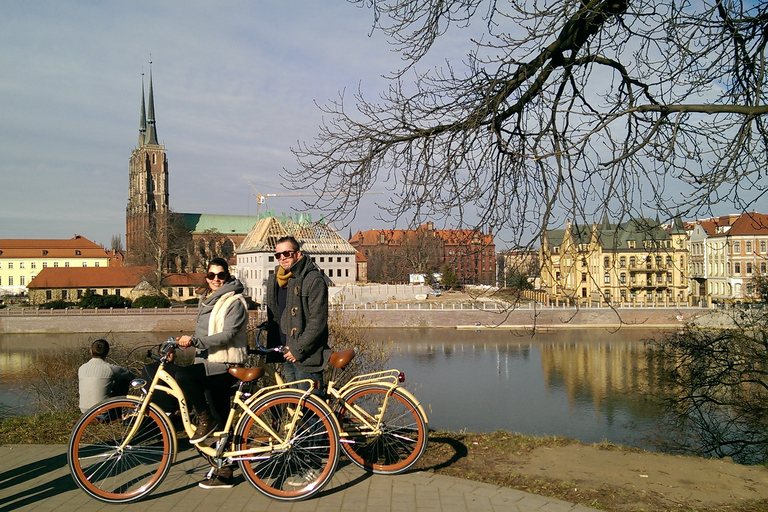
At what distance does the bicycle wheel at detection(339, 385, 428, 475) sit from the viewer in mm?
4242

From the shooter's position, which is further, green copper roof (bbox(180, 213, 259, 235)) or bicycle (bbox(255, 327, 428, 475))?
green copper roof (bbox(180, 213, 259, 235))

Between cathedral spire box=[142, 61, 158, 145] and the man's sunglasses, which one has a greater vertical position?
cathedral spire box=[142, 61, 158, 145]

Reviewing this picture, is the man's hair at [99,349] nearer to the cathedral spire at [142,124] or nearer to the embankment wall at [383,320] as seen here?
the embankment wall at [383,320]

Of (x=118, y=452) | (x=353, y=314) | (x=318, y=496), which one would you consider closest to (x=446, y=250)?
(x=318, y=496)

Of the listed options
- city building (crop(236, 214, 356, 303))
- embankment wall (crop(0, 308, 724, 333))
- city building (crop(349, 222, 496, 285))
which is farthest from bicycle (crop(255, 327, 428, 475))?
city building (crop(236, 214, 356, 303))

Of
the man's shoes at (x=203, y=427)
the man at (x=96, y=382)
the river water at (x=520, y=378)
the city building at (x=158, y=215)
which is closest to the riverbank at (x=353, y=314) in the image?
the river water at (x=520, y=378)

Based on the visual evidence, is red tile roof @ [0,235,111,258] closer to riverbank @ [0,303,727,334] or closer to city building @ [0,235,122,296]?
city building @ [0,235,122,296]

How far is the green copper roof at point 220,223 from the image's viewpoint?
98.9 meters

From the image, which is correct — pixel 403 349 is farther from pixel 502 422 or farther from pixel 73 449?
pixel 73 449

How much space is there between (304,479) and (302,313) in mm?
1166

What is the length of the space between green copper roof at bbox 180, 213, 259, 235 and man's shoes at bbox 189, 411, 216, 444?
9608cm

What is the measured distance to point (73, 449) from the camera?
152 inches

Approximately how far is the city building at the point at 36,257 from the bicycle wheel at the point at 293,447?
84629 mm

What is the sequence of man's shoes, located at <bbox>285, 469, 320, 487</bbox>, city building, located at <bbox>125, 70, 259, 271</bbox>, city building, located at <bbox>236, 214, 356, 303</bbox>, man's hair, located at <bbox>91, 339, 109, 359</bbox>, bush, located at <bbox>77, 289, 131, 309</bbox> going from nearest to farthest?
1. man's shoes, located at <bbox>285, 469, 320, 487</bbox>
2. man's hair, located at <bbox>91, 339, 109, 359</bbox>
3. bush, located at <bbox>77, 289, 131, 309</bbox>
4. city building, located at <bbox>236, 214, 356, 303</bbox>
5. city building, located at <bbox>125, 70, 259, 271</bbox>
